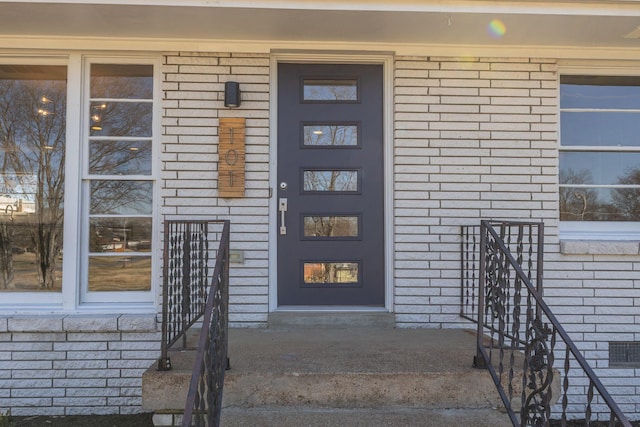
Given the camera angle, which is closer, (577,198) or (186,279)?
(186,279)

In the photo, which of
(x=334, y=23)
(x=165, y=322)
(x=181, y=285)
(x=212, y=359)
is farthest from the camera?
(x=334, y=23)

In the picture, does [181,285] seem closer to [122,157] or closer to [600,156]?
[122,157]

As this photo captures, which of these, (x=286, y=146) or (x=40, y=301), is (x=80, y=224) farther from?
(x=286, y=146)

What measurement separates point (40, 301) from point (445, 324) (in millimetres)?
3339

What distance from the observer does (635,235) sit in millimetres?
3984

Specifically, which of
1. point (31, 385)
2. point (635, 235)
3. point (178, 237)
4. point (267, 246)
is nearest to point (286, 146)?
point (267, 246)

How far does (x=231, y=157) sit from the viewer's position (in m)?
3.77

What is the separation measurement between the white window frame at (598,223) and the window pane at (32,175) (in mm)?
4269

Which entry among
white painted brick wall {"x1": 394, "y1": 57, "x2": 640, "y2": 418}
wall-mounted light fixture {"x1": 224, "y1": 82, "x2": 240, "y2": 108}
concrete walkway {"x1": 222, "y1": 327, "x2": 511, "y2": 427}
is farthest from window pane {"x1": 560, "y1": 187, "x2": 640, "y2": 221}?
wall-mounted light fixture {"x1": 224, "y1": 82, "x2": 240, "y2": 108}

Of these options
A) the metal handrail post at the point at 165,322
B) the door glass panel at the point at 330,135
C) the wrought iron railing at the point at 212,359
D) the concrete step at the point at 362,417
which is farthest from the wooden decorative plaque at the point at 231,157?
the concrete step at the point at 362,417

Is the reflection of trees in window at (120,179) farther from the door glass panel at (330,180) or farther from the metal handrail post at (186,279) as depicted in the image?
the door glass panel at (330,180)

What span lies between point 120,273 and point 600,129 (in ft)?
14.2

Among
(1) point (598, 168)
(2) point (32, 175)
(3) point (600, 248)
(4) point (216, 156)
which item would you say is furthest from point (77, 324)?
(1) point (598, 168)

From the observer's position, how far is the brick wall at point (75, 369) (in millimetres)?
3654
